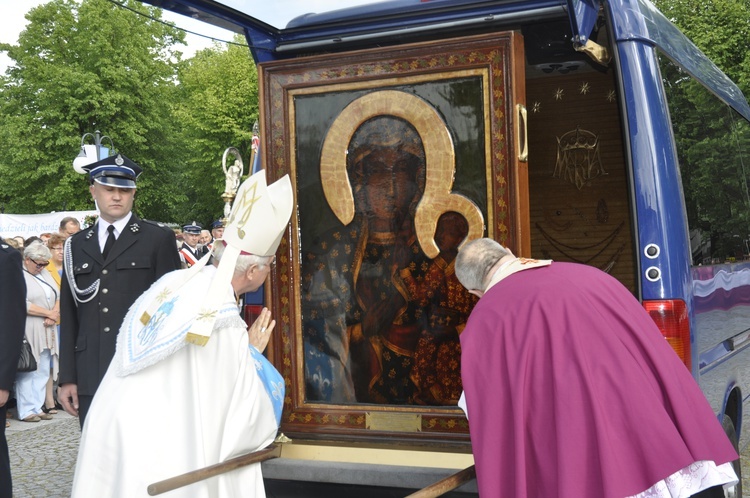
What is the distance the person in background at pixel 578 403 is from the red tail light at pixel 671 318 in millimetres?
648

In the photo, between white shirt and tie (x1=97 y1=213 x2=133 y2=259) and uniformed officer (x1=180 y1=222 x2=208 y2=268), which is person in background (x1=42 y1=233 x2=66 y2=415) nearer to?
uniformed officer (x1=180 y1=222 x2=208 y2=268)

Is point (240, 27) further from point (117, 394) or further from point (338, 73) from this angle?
point (117, 394)

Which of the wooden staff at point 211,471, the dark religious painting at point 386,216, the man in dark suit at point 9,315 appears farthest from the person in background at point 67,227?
the wooden staff at point 211,471

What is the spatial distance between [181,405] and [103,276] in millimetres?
1901

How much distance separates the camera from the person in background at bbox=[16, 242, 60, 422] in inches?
422

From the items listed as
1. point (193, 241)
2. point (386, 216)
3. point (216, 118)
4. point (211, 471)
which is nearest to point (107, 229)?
point (386, 216)

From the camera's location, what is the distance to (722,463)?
11.2 feet

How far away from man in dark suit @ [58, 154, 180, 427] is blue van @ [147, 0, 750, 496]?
0.76 m

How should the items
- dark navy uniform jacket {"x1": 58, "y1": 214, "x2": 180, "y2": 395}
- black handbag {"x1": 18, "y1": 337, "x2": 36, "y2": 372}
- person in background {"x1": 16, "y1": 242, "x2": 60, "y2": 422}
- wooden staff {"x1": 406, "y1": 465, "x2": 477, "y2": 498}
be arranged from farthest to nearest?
person in background {"x1": 16, "y1": 242, "x2": 60, "y2": 422} → black handbag {"x1": 18, "y1": 337, "x2": 36, "y2": 372} → dark navy uniform jacket {"x1": 58, "y1": 214, "x2": 180, "y2": 395} → wooden staff {"x1": 406, "y1": 465, "x2": 477, "y2": 498}

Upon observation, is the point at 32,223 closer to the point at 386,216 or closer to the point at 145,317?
the point at 386,216

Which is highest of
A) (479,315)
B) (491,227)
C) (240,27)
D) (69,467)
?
(240,27)

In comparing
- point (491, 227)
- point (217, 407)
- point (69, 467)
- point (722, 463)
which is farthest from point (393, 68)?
point (69, 467)

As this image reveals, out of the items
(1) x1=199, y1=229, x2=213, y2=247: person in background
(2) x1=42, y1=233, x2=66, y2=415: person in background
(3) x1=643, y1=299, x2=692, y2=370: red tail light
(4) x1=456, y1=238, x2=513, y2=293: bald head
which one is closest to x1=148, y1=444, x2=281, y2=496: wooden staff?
(4) x1=456, y1=238, x2=513, y2=293: bald head

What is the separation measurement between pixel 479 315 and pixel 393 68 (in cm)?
175
